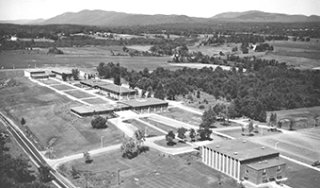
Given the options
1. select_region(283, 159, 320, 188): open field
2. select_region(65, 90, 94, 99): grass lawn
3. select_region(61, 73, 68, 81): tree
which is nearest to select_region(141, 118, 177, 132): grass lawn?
select_region(283, 159, 320, 188): open field

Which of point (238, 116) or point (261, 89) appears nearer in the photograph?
point (238, 116)

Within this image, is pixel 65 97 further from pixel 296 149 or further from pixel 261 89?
pixel 296 149

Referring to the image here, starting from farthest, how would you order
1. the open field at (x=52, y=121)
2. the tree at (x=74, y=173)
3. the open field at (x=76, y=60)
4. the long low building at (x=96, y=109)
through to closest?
the open field at (x=76, y=60), the long low building at (x=96, y=109), the open field at (x=52, y=121), the tree at (x=74, y=173)

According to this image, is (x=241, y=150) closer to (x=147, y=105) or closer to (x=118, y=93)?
(x=147, y=105)

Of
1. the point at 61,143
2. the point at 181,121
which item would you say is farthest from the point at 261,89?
the point at 61,143

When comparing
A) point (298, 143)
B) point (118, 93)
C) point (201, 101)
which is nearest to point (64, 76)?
point (118, 93)

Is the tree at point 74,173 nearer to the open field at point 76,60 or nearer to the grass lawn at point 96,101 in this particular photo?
the grass lawn at point 96,101

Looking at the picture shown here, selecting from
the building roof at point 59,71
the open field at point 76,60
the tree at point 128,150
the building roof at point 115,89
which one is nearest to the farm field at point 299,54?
the open field at point 76,60
